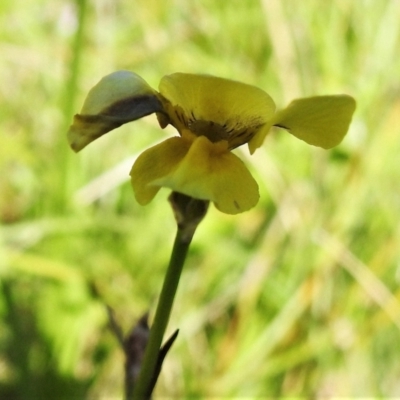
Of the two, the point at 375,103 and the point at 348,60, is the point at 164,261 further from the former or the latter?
the point at 348,60

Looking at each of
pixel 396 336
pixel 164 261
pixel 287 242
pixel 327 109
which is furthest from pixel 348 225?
pixel 327 109

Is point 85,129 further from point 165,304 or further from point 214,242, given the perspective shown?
point 214,242

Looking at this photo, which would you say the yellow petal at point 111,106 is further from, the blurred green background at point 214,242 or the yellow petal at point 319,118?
the blurred green background at point 214,242

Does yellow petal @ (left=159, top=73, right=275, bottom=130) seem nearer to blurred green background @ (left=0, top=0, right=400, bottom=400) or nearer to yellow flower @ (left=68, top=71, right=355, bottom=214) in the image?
yellow flower @ (left=68, top=71, right=355, bottom=214)

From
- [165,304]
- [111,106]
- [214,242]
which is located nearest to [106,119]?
[111,106]

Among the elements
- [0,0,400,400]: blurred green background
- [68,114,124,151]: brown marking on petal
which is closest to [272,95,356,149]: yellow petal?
[68,114,124,151]: brown marking on petal

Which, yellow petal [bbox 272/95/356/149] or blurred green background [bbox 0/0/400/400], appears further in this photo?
blurred green background [bbox 0/0/400/400]

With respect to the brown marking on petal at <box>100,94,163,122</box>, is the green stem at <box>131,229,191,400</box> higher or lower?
lower
